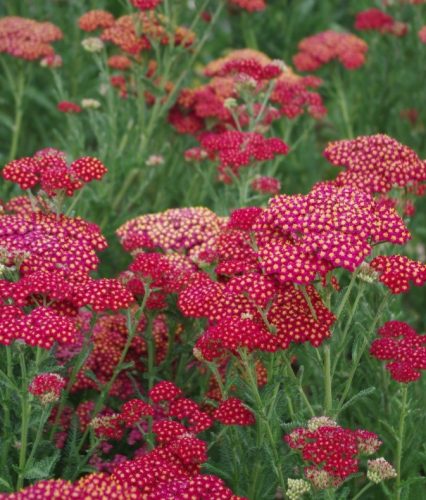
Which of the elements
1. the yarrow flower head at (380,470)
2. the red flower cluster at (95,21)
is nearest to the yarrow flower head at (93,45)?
the red flower cluster at (95,21)

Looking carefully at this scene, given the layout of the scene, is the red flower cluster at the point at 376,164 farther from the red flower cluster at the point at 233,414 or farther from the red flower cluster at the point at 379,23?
the red flower cluster at the point at 379,23

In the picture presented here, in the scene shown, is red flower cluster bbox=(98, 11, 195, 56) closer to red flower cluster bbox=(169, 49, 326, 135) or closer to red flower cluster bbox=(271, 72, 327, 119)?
red flower cluster bbox=(169, 49, 326, 135)

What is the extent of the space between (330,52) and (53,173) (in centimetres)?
347

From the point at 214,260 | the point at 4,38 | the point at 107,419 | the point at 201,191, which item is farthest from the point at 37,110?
the point at 107,419

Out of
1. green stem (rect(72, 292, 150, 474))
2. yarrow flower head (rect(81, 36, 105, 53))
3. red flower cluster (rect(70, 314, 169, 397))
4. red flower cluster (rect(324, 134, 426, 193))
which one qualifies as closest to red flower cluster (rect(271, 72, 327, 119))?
yarrow flower head (rect(81, 36, 105, 53))

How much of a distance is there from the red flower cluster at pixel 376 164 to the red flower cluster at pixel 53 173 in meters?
1.11

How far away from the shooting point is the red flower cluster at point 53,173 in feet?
12.9

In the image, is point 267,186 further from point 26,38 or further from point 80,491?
point 80,491

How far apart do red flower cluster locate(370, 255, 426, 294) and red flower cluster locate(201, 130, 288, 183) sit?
1.47 metres

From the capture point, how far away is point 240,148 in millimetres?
4934

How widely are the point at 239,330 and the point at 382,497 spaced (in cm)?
143

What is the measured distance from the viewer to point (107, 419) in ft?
11.9

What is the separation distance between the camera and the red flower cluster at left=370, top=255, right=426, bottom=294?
339cm

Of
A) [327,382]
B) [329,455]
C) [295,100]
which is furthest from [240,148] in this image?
[329,455]
